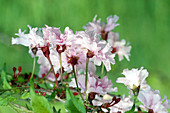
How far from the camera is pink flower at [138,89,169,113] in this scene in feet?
1.20

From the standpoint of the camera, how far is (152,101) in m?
0.37

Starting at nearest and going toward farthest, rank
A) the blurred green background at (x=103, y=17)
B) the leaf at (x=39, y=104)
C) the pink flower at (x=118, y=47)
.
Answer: the leaf at (x=39, y=104) → the pink flower at (x=118, y=47) → the blurred green background at (x=103, y=17)

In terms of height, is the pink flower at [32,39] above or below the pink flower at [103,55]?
above

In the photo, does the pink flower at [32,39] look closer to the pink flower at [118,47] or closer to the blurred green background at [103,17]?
the pink flower at [118,47]

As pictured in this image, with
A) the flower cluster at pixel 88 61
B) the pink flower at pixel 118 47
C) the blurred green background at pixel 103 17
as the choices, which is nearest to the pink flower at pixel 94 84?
the flower cluster at pixel 88 61

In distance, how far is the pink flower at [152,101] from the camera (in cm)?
36

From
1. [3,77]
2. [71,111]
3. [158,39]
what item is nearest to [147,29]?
[158,39]

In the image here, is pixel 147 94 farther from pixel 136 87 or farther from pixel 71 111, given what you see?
pixel 71 111

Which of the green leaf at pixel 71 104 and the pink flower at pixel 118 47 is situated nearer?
the green leaf at pixel 71 104

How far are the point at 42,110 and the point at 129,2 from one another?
127 centimetres

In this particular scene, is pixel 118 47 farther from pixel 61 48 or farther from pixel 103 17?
pixel 103 17

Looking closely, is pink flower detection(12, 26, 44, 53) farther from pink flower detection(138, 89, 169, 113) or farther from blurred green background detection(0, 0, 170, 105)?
blurred green background detection(0, 0, 170, 105)

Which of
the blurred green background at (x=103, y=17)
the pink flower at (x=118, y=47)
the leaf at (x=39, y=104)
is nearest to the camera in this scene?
the leaf at (x=39, y=104)

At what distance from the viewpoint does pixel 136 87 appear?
362 millimetres
